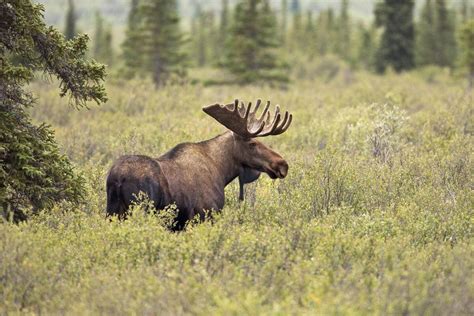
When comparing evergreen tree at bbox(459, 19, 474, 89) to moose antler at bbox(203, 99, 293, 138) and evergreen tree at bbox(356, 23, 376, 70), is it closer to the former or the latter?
evergreen tree at bbox(356, 23, 376, 70)

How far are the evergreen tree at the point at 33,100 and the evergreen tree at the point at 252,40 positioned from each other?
20557 millimetres

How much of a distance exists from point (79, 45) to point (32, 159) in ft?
4.54

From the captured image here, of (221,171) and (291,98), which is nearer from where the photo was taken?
(221,171)

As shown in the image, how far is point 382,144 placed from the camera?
11648 mm

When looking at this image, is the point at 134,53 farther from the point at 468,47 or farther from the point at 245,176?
the point at 245,176

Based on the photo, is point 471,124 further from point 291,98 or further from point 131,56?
point 131,56

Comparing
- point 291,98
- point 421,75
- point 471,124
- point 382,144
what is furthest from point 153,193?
point 421,75

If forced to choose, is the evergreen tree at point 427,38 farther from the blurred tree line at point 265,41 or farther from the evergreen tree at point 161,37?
the evergreen tree at point 161,37

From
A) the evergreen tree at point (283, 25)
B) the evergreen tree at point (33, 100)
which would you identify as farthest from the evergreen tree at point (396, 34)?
the evergreen tree at point (33, 100)

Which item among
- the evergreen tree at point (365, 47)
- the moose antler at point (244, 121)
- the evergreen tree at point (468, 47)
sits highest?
the moose antler at point (244, 121)

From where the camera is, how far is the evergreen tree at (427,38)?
144 ft

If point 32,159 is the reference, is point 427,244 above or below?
below

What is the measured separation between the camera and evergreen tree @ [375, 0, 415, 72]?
118 feet

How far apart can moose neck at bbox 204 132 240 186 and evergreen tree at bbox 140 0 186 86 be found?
2035 cm
